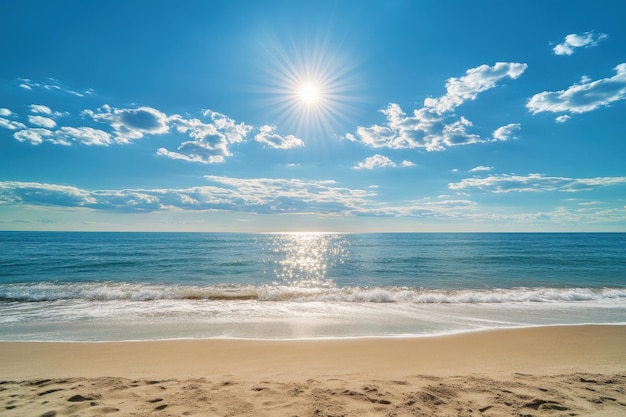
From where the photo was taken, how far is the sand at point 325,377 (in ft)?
14.5

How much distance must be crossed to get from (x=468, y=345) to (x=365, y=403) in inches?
193

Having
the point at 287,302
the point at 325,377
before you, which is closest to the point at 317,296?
the point at 287,302

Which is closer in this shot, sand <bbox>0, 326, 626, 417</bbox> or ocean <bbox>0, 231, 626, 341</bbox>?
sand <bbox>0, 326, 626, 417</bbox>

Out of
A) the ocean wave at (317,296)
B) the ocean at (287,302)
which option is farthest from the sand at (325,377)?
the ocean wave at (317,296)

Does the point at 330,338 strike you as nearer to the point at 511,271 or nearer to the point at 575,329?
the point at 575,329

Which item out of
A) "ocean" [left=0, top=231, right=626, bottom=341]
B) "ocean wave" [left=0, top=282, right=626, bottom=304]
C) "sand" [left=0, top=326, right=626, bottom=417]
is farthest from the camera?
"ocean wave" [left=0, top=282, right=626, bottom=304]

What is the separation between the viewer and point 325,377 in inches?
223

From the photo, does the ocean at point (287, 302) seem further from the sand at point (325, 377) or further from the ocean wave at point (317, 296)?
the sand at point (325, 377)

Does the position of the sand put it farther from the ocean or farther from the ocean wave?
the ocean wave

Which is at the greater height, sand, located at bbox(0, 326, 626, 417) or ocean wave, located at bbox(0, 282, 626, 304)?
sand, located at bbox(0, 326, 626, 417)

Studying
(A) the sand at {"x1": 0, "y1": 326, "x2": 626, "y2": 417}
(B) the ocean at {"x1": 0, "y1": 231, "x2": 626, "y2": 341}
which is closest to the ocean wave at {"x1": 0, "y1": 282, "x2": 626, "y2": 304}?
(B) the ocean at {"x1": 0, "y1": 231, "x2": 626, "y2": 341}

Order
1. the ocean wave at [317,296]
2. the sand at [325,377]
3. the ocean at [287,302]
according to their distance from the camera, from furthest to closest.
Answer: the ocean wave at [317,296] < the ocean at [287,302] < the sand at [325,377]

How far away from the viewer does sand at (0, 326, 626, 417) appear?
14.5ft

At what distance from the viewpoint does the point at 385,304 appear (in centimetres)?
1409
